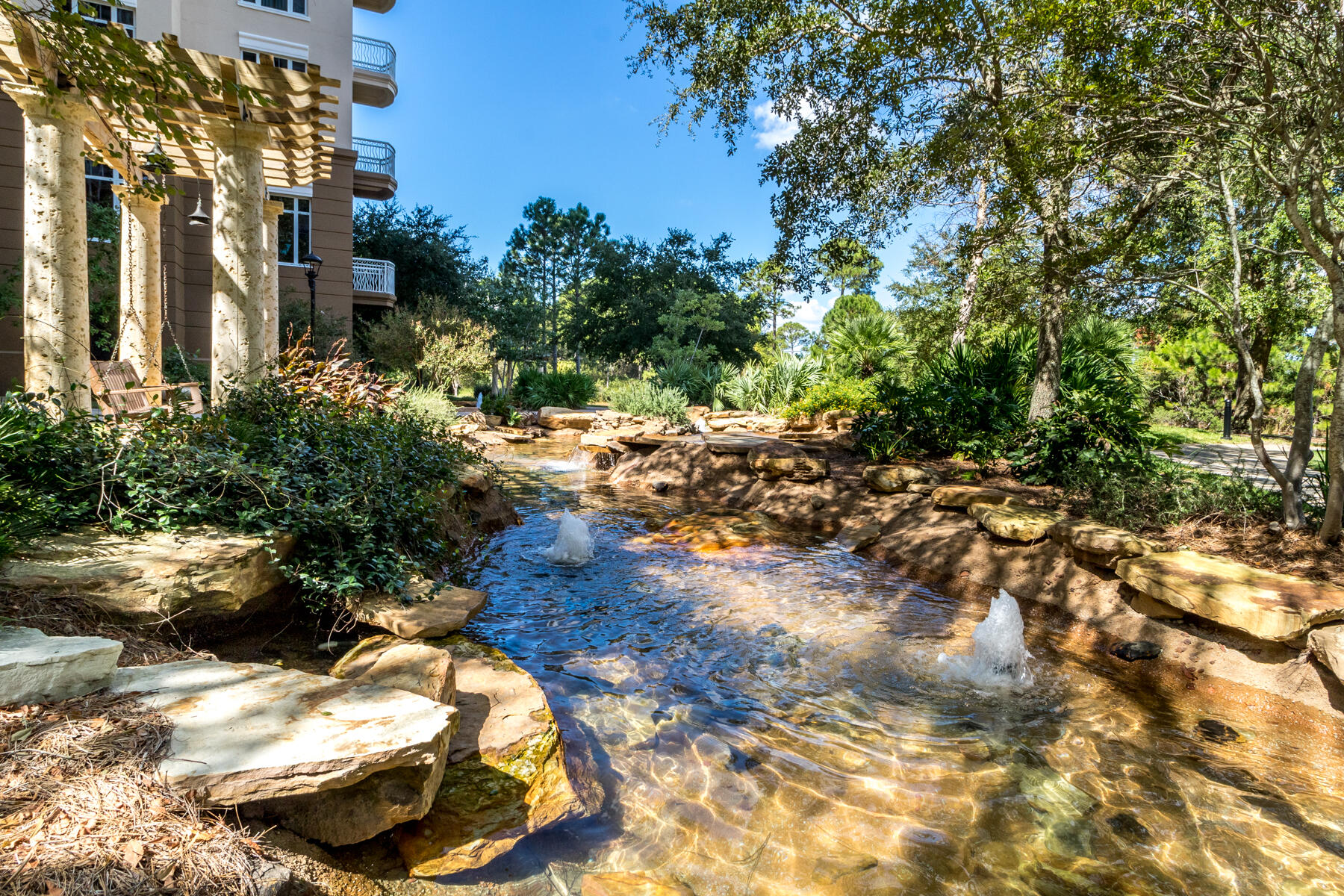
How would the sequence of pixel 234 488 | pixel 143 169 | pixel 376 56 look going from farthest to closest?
1. pixel 376 56
2. pixel 143 169
3. pixel 234 488

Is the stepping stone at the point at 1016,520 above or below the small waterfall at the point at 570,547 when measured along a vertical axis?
above

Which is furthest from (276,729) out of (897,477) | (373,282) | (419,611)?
(373,282)

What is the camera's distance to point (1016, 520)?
6.05 metres

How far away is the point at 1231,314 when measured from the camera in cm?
569

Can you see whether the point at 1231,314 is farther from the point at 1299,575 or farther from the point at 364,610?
the point at 364,610

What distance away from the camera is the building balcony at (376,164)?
20500mm

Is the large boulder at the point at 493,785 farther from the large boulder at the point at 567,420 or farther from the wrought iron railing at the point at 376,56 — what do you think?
the wrought iron railing at the point at 376,56

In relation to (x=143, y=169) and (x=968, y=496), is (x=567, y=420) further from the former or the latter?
(x=968, y=496)

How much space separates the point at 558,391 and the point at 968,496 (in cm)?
1666

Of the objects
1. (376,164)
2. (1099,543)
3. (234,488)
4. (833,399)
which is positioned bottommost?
(1099,543)

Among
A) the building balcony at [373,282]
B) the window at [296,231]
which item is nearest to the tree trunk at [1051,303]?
the window at [296,231]

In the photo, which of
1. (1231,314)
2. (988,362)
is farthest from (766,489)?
(1231,314)

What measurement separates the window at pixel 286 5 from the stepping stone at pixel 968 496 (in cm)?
2068

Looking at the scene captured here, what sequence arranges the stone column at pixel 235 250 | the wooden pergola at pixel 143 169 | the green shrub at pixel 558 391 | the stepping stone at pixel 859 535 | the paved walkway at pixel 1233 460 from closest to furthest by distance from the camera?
1. the wooden pergola at pixel 143 169
2. the stone column at pixel 235 250
3. the stepping stone at pixel 859 535
4. the paved walkway at pixel 1233 460
5. the green shrub at pixel 558 391
